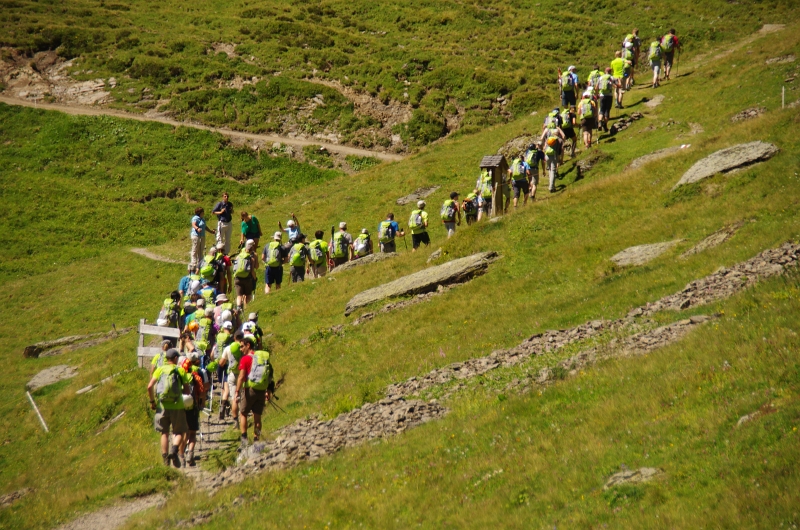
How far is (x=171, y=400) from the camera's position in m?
16.1

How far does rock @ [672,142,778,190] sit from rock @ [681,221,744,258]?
160 inches

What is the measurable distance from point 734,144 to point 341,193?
24272mm

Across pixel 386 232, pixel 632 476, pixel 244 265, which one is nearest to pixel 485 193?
pixel 386 232

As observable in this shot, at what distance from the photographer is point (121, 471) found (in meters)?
18.1

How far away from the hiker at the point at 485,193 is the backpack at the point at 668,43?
→ 1707 cm

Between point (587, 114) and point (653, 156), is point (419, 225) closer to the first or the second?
point (587, 114)

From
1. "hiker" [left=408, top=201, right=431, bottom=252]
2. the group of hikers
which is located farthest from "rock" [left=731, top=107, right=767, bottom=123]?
"hiker" [left=408, top=201, right=431, bottom=252]

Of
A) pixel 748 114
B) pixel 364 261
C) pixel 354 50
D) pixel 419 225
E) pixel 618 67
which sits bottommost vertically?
pixel 364 261

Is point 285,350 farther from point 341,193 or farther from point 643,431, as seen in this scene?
point 341,193

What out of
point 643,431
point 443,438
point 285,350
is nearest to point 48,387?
point 285,350

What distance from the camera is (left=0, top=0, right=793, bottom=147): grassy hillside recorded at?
6438 centimetres

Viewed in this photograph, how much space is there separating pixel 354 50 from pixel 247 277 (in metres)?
58.2

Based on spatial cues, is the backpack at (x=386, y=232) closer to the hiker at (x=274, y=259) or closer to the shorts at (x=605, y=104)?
the hiker at (x=274, y=259)

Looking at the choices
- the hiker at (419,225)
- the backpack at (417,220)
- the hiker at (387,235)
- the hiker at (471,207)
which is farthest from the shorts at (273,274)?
the hiker at (471,207)
